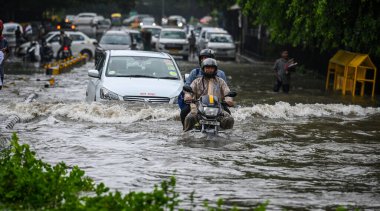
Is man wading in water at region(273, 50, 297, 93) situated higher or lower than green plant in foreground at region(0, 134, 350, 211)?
lower

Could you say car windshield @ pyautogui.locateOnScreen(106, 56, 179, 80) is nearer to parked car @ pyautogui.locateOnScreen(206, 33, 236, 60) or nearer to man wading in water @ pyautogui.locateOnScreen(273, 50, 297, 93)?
man wading in water @ pyautogui.locateOnScreen(273, 50, 297, 93)

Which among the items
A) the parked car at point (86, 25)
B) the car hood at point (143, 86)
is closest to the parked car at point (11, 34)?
the parked car at point (86, 25)

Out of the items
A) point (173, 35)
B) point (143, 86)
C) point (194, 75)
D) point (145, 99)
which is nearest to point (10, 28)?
point (173, 35)

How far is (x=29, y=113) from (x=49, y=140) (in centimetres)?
371

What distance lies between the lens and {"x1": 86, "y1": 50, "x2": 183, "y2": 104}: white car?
1808cm

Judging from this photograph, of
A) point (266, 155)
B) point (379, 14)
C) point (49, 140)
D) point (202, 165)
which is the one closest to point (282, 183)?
point (202, 165)

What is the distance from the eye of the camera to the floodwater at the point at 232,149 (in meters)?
10.7

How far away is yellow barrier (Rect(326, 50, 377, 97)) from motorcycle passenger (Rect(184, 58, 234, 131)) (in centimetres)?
1256

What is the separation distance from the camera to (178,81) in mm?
19094

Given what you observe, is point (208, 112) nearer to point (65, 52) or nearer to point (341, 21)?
point (341, 21)

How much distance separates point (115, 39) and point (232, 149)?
3280cm

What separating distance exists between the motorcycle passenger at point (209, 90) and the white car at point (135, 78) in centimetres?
319

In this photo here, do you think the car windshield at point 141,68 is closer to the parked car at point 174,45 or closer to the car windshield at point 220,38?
the parked car at point 174,45

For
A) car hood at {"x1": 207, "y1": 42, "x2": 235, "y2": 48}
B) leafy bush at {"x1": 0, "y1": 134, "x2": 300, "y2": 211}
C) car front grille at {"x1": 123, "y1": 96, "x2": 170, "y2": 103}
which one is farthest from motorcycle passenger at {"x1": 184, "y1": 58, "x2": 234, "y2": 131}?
car hood at {"x1": 207, "y1": 42, "x2": 235, "y2": 48}
